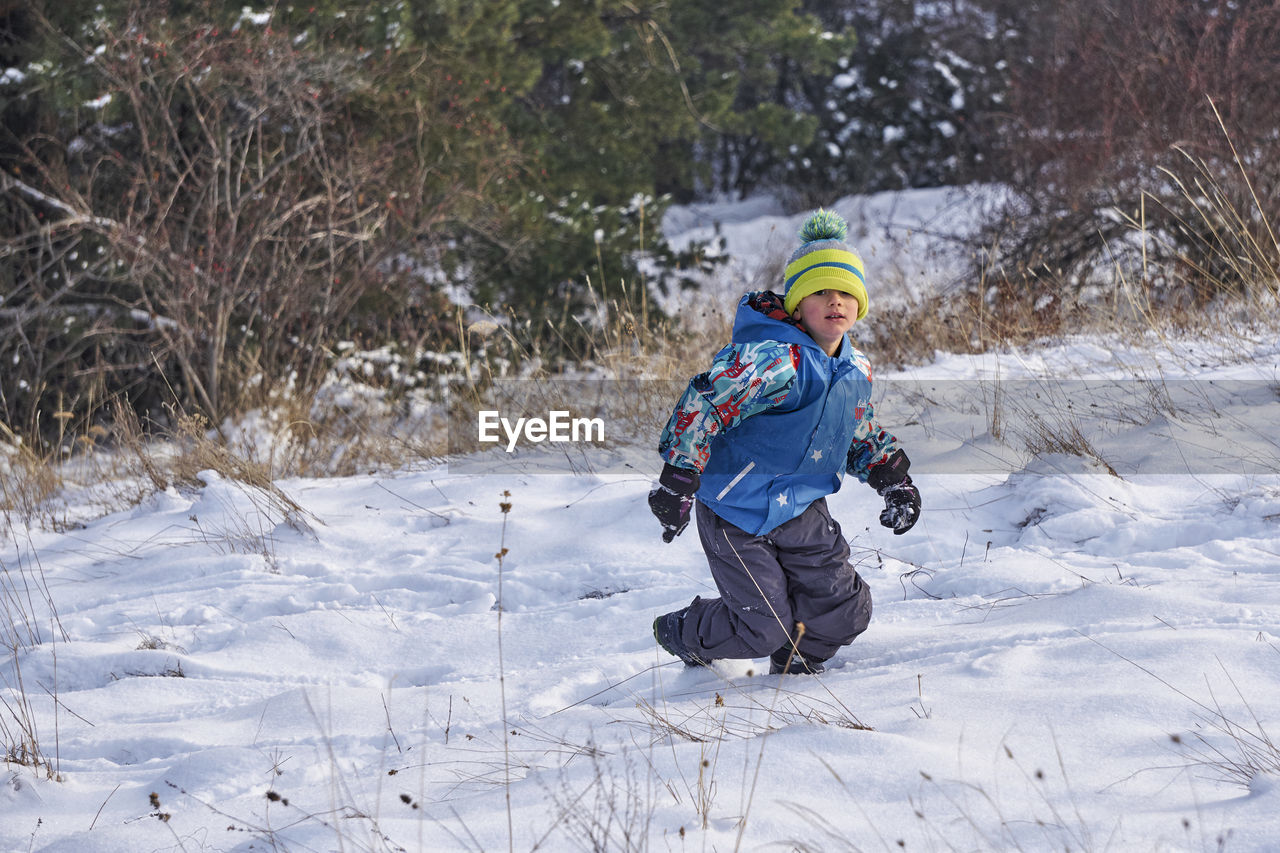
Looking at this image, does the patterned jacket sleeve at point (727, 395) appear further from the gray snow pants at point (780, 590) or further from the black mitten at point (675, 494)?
the gray snow pants at point (780, 590)

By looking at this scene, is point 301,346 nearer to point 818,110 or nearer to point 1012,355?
point 1012,355

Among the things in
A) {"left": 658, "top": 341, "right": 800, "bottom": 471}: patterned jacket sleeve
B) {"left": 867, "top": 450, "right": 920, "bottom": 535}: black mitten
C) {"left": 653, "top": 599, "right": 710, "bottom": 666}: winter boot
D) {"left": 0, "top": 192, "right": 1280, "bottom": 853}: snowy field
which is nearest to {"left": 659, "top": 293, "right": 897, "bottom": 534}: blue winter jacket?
{"left": 658, "top": 341, "right": 800, "bottom": 471}: patterned jacket sleeve

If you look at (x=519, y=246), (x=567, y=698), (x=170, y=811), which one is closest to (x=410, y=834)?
(x=170, y=811)

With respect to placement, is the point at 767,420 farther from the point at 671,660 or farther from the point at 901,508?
the point at 671,660

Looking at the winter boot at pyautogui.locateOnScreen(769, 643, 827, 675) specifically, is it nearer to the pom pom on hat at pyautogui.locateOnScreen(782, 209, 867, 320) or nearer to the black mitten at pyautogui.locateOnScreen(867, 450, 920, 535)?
the black mitten at pyautogui.locateOnScreen(867, 450, 920, 535)

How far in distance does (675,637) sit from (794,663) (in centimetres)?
34

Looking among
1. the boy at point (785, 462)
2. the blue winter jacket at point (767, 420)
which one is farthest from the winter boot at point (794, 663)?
the blue winter jacket at point (767, 420)

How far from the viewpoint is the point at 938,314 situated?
22.7ft

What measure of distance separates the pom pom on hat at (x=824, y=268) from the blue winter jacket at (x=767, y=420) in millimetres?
87

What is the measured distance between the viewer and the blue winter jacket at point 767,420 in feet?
8.99

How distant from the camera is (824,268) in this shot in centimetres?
279

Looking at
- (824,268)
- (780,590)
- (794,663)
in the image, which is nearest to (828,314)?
(824,268)

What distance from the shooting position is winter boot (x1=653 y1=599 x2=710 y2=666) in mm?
3059

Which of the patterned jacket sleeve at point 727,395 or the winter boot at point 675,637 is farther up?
the patterned jacket sleeve at point 727,395
